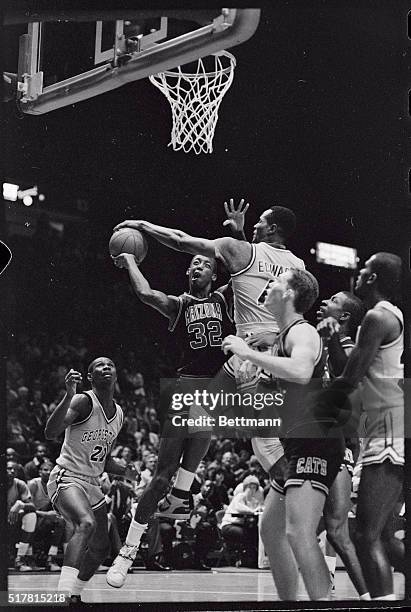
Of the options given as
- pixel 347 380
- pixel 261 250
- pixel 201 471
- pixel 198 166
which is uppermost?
pixel 198 166

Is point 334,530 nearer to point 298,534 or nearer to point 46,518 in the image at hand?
point 298,534

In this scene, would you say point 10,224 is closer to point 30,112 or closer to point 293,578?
point 30,112

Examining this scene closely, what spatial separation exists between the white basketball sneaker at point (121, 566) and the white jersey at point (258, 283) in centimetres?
150

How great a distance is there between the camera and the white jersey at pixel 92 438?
7.10 metres

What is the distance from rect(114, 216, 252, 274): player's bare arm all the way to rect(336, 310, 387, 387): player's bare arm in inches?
33.8

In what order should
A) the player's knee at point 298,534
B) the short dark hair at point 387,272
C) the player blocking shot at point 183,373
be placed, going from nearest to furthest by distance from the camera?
1. the player's knee at point 298,534
2. the player blocking shot at point 183,373
3. the short dark hair at point 387,272

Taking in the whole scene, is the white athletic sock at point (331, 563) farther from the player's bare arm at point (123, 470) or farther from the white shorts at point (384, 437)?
the player's bare arm at point (123, 470)

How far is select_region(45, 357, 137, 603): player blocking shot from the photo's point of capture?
7.01 metres

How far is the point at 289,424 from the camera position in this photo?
714cm

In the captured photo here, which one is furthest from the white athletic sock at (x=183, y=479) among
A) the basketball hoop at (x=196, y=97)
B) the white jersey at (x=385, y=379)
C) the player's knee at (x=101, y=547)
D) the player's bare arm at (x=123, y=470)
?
the basketball hoop at (x=196, y=97)

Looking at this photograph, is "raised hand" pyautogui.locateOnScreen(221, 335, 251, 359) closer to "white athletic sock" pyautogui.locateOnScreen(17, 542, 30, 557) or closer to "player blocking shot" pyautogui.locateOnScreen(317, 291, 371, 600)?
"player blocking shot" pyautogui.locateOnScreen(317, 291, 371, 600)

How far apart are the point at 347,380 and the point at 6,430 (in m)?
2.14

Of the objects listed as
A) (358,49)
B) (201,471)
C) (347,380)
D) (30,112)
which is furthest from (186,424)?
(358,49)

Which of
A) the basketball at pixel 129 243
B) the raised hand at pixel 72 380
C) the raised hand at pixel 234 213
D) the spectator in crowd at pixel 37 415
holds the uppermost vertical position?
the raised hand at pixel 234 213
